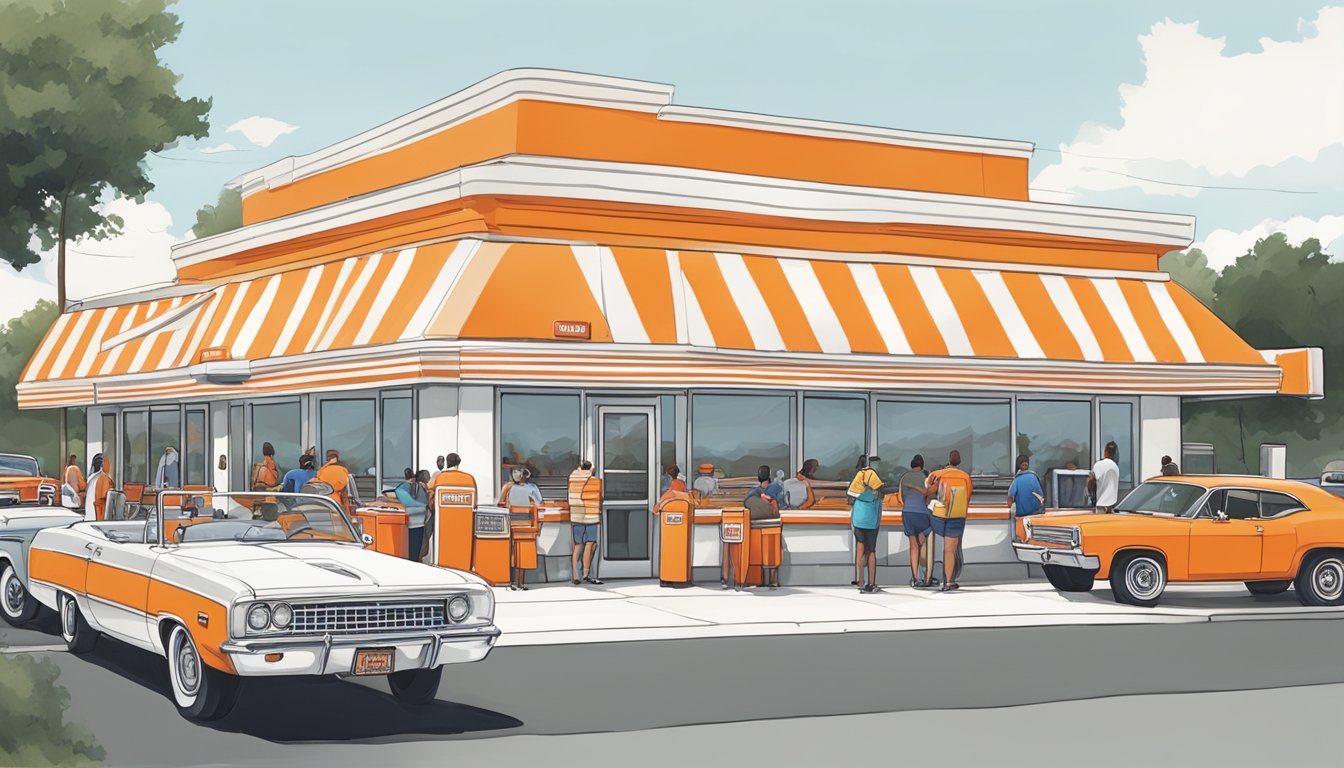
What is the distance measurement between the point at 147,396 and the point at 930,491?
48.6 ft

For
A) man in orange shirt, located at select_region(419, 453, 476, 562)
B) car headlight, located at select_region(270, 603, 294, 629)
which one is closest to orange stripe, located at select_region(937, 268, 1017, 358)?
man in orange shirt, located at select_region(419, 453, 476, 562)

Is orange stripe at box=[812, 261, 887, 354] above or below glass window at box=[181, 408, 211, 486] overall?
above

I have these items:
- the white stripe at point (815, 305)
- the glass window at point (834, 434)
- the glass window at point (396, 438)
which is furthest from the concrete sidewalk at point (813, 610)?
the white stripe at point (815, 305)

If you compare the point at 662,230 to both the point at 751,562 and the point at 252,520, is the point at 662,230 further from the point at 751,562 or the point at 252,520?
the point at 252,520

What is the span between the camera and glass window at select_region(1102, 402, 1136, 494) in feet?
83.8

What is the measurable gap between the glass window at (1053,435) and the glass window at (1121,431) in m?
0.30

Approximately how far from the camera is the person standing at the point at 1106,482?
77.4ft

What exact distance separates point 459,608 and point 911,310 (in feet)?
48.4

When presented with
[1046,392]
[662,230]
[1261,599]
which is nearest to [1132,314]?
[1046,392]

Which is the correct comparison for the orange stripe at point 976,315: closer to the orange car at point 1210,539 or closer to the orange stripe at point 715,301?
the orange stripe at point 715,301

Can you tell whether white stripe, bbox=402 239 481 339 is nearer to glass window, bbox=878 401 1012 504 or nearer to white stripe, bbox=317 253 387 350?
white stripe, bbox=317 253 387 350

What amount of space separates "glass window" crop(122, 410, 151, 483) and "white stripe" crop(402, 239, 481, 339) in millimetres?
12148

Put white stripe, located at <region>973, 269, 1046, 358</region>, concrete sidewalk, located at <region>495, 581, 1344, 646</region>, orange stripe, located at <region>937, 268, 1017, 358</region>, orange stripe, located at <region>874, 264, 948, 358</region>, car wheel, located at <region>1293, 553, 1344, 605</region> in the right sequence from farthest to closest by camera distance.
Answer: white stripe, located at <region>973, 269, 1046, 358</region>, orange stripe, located at <region>937, 268, 1017, 358</region>, orange stripe, located at <region>874, 264, 948, 358</region>, car wheel, located at <region>1293, 553, 1344, 605</region>, concrete sidewalk, located at <region>495, 581, 1344, 646</region>

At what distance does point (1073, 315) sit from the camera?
25.7 m
